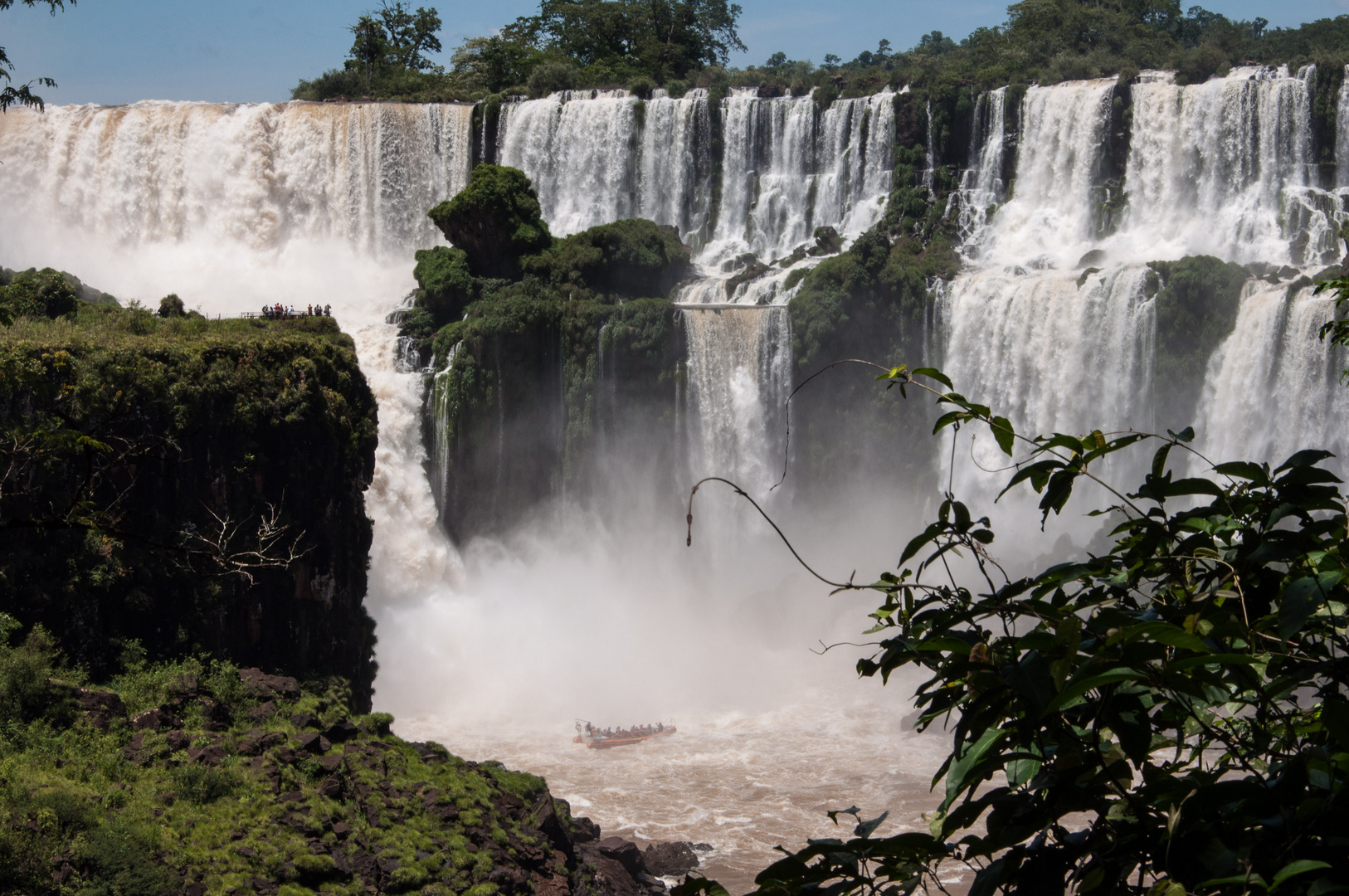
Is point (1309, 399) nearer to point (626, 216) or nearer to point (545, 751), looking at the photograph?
point (545, 751)

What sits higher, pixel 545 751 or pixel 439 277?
pixel 439 277

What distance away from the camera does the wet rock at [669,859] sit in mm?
16703

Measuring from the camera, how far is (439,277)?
30.8 meters

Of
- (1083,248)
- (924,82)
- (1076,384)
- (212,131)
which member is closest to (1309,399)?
(1076,384)

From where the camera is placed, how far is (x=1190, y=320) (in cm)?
2736

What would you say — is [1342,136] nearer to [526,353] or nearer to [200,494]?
[526,353]

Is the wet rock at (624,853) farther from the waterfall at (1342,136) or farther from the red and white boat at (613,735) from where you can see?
the waterfall at (1342,136)

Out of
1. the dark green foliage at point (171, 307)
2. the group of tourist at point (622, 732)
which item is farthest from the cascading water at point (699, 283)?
the dark green foliage at point (171, 307)

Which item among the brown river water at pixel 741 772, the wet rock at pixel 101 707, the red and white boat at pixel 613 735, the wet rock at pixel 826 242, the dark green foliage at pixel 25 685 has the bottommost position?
the brown river water at pixel 741 772

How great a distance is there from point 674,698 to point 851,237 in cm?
1629

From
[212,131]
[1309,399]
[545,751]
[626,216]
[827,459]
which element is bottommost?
[545,751]

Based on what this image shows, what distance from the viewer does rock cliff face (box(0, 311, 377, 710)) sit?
15.7m

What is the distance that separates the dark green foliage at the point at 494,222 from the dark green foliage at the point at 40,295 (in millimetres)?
11331

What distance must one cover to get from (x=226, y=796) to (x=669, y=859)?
659 centimetres
